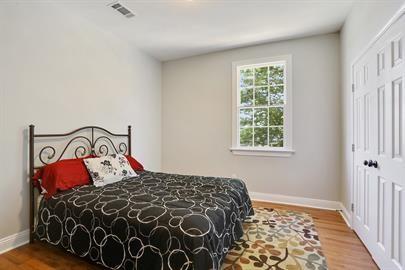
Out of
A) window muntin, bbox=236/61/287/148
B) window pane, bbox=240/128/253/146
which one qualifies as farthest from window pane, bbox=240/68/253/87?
window pane, bbox=240/128/253/146

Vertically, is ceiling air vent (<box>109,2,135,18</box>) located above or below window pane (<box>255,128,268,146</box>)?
above

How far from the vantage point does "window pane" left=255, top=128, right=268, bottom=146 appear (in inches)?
146

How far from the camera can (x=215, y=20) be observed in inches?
115

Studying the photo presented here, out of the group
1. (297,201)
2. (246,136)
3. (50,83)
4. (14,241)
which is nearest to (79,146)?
(50,83)

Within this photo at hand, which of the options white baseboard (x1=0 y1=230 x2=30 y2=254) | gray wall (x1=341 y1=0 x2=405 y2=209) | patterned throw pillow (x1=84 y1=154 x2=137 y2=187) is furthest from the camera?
patterned throw pillow (x1=84 y1=154 x2=137 y2=187)

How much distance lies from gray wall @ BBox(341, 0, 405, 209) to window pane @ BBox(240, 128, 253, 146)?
53.1 inches

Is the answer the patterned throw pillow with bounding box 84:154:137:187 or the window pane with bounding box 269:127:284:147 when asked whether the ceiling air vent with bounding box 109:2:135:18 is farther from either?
the window pane with bounding box 269:127:284:147

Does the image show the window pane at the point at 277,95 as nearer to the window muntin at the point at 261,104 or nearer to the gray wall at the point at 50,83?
the window muntin at the point at 261,104

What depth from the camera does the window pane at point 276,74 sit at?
361 centimetres

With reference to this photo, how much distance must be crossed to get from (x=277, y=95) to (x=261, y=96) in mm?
257

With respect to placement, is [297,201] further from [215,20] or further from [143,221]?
[215,20]

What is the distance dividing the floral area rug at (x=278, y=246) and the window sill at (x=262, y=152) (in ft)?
3.20

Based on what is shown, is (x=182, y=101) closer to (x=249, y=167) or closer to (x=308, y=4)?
(x=249, y=167)

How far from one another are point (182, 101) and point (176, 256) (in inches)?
127
